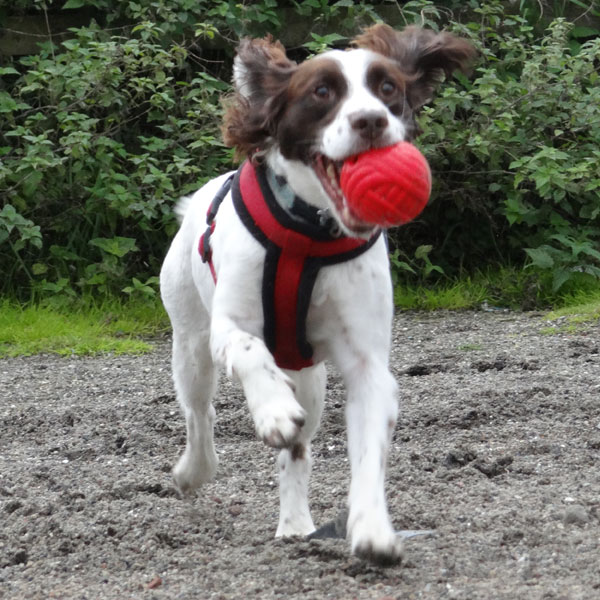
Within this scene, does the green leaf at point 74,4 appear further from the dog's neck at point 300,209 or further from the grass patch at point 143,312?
the dog's neck at point 300,209

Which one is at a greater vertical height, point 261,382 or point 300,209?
point 300,209

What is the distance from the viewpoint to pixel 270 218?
3.23 metres

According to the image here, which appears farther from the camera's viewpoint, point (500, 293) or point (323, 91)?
point (500, 293)

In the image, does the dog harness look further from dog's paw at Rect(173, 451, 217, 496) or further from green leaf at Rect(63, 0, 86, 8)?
green leaf at Rect(63, 0, 86, 8)

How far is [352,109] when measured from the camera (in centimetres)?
301

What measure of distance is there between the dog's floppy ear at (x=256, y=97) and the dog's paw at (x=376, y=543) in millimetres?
1096

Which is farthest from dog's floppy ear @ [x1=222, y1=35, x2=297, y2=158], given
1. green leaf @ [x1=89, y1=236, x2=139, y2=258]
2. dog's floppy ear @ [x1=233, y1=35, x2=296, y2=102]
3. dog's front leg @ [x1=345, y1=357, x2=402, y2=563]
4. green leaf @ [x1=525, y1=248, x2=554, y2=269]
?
green leaf @ [x1=525, y1=248, x2=554, y2=269]

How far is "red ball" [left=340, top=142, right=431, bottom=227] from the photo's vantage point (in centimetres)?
294

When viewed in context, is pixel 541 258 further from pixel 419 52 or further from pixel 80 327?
pixel 419 52

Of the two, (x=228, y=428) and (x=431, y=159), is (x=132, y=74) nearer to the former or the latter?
(x=431, y=159)

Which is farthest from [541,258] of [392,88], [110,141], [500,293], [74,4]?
[392,88]

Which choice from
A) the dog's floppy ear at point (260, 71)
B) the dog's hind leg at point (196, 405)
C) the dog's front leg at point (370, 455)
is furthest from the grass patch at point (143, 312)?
the dog's front leg at point (370, 455)

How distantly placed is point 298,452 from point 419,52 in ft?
4.00

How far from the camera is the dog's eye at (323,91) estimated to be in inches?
123
